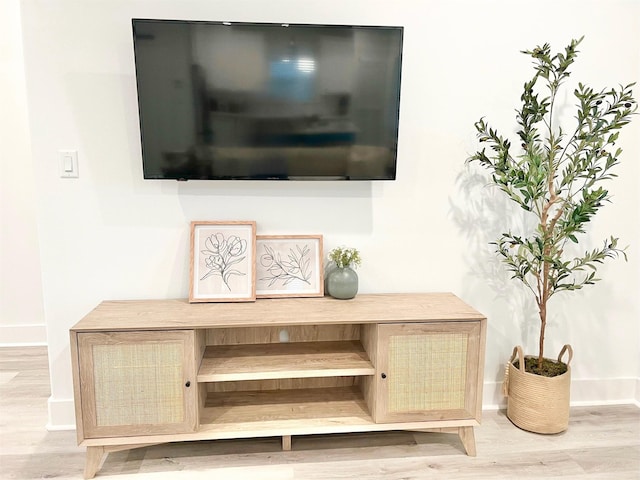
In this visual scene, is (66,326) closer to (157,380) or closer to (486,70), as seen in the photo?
(157,380)

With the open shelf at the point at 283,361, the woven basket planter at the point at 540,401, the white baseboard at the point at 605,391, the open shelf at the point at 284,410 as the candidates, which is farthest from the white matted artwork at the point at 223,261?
the white baseboard at the point at 605,391

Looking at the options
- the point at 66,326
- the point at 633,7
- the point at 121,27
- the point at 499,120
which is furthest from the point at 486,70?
the point at 66,326

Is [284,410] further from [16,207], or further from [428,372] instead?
[16,207]

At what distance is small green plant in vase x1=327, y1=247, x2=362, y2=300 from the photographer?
6.42 ft

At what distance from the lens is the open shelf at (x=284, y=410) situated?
180 centimetres

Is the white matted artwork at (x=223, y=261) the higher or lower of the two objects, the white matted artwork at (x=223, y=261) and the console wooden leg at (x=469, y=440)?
the higher

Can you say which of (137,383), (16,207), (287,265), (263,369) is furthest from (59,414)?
(16,207)

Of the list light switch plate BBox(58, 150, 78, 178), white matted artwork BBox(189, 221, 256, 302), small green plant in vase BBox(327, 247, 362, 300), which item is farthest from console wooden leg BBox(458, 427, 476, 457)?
light switch plate BBox(58, 150, 78, 178)

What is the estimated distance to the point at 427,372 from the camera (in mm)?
1802

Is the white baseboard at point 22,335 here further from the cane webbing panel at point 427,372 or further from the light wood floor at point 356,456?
the cane webbing panel at point 427,372

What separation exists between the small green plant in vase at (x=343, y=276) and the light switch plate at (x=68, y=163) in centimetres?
124


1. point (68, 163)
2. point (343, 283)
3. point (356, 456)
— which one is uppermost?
point (68, 163)

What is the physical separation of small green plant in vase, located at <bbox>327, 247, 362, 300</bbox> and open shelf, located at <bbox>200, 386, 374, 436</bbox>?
1.61 ft

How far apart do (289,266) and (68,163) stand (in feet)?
3.65
